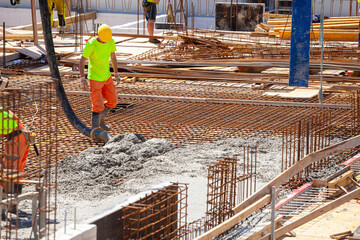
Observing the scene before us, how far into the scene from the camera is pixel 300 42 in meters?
9.60

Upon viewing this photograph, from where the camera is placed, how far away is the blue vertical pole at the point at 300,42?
372 inches

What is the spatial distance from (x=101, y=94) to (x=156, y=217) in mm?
3260

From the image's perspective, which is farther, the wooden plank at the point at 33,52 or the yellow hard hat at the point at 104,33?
the wooden plank at the point at 33,52

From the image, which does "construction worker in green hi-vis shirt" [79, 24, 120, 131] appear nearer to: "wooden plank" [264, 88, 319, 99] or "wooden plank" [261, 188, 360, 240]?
"wooden plank" [261, 188, 360, 240]

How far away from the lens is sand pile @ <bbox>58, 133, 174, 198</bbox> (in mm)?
7000

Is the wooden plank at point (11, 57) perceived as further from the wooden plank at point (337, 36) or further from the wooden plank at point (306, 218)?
the wooden plank at point (306, 218)

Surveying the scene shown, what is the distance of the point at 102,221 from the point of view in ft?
17.8

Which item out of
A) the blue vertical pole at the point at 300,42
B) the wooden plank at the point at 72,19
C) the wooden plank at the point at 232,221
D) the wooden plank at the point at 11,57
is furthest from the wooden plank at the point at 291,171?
the wooden plank at the point at 72,19

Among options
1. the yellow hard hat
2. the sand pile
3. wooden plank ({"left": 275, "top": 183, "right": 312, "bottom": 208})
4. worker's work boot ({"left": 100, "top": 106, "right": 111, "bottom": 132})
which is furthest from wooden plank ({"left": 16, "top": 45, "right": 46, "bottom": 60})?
wooden plank ({"left": 275, "top": 183, "right": 312, "bottom": 208})

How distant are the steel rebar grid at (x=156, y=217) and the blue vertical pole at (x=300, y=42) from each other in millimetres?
3932

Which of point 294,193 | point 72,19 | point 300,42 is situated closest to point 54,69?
point 300,42

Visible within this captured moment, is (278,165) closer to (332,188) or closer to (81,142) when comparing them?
(332,188)


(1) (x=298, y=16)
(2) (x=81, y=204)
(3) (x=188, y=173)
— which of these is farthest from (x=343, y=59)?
(2) (x=81, y=204)

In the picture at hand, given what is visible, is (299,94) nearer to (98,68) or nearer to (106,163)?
(98,68)
